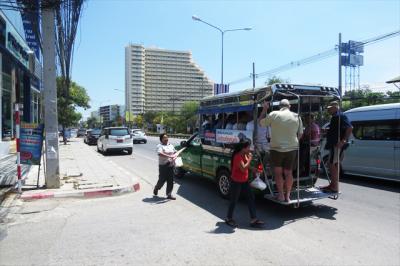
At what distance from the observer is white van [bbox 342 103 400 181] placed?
9.84 m

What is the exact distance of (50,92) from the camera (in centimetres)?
898

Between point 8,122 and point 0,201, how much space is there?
12.6 metres

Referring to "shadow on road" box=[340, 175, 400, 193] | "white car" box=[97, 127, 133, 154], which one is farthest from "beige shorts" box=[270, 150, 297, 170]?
"white car" box=[97, 127, 133, 154]

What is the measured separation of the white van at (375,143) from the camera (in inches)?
388

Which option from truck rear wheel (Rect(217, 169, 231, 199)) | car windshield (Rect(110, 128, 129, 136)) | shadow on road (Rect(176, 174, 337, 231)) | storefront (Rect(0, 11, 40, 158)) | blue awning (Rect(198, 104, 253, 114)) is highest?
storefront (Rect(0, 11, 40, 158))

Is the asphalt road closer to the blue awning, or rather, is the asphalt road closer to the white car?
the blue awning

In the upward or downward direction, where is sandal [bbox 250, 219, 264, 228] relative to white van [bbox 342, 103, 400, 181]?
downward

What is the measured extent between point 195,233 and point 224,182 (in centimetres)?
266

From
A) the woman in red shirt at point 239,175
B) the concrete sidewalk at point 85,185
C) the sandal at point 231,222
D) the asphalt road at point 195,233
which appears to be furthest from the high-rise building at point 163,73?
the sandal at point 231,222

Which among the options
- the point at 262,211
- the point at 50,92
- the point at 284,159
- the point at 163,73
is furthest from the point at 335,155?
the point at 163,73

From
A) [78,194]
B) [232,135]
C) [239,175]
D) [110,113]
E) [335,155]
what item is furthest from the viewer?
[110,113]

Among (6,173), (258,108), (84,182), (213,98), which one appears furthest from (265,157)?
(6,173)

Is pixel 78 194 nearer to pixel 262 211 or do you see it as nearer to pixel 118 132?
pixel 262 211

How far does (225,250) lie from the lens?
4938 mm
